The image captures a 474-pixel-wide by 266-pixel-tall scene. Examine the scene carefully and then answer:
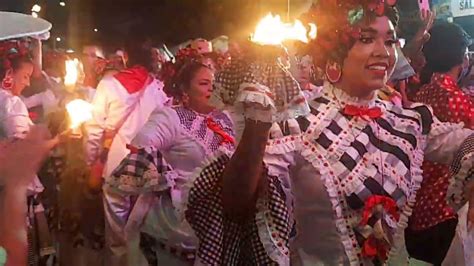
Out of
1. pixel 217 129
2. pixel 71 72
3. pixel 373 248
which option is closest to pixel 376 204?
pixel 373 248

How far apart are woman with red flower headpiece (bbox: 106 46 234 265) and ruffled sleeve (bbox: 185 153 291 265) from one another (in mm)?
480

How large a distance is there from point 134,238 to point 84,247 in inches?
13.7

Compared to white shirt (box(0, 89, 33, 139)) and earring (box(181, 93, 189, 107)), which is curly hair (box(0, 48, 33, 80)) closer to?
white shirt (box(0, 89, 33, 139))

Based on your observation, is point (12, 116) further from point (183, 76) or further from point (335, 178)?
point (335, 178)

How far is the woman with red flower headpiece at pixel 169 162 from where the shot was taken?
2.12 meters

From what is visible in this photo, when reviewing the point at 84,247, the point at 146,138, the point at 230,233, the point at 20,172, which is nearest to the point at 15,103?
the point at 146,138

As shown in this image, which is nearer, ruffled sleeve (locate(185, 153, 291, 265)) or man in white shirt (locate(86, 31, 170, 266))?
ruffled sleeve (locate(185, 153, 291, 265))

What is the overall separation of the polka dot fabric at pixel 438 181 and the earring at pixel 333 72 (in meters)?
0.26

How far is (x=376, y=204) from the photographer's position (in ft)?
5.25

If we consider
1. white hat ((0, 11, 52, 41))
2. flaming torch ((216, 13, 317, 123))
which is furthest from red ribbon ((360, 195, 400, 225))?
white hat ((0, 11, 52, 41))

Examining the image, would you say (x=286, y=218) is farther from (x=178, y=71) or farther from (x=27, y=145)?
(x=178, y=71)

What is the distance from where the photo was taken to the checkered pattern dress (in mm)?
1540

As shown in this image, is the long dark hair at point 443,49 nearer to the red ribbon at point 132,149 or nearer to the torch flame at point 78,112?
the red ribbon at point 132,149

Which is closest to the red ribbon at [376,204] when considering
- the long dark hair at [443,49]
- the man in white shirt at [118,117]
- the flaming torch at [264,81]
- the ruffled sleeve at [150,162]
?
the flaming torch at [264,81]
